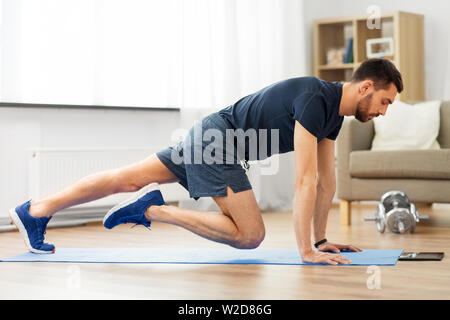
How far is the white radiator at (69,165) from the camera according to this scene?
3.92 m

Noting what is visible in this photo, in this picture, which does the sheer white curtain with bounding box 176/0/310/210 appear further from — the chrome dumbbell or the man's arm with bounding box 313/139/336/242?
the man's arm with bounding box 313/139/336/242

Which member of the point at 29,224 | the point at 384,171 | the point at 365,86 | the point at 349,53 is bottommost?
the point at 29,224

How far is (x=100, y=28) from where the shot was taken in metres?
4.21

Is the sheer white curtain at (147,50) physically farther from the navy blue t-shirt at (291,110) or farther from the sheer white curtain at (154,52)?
the navy blue t-shirt at (291,110)

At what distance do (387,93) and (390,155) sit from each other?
1.34 metres

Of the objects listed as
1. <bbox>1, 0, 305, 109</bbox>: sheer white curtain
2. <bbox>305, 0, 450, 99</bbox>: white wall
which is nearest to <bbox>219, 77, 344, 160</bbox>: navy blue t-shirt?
<bbox>1, 0, 305, 109</bbox>: sheer white curtain

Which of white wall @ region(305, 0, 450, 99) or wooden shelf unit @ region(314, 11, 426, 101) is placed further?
white wall @ region(305, 0, 450, 99)

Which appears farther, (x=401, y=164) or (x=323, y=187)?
(x=401, y=164)

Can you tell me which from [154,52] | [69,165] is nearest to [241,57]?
[154,52]

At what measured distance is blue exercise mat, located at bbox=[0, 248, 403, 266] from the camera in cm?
249

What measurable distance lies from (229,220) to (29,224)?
0.76 metres

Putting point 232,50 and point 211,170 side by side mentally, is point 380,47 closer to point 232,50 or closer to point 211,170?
point 232,50

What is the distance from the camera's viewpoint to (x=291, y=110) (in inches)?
92.2

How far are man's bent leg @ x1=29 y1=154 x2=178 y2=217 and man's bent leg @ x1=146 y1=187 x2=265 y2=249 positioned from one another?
0.48 feet
